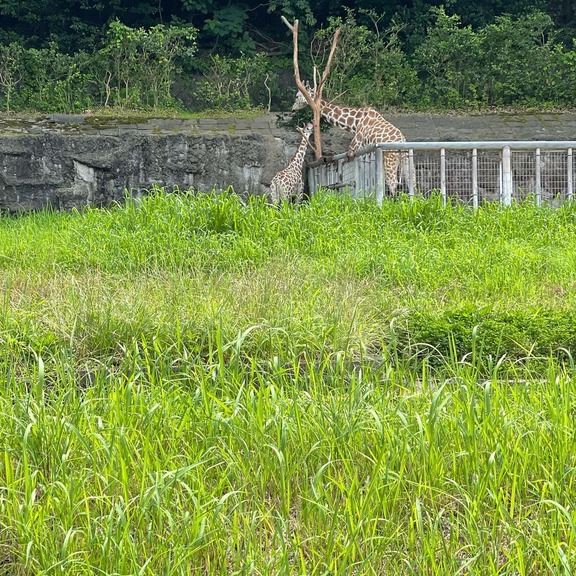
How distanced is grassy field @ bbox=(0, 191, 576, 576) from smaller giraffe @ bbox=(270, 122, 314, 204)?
5.69 meters

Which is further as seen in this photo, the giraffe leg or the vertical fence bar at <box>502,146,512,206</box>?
the giraffe leg

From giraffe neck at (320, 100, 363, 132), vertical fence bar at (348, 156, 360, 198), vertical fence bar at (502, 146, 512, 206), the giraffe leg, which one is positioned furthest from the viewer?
giraffe neck at (320, 100, 363, 132)

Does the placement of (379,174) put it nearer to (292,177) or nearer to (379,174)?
(379,174)

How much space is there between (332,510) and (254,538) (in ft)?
0.88

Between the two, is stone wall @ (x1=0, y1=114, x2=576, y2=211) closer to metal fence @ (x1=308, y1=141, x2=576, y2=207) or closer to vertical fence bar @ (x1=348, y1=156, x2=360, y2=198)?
metal fence @ (x1=308, y1=141, x2=576, y2=207)

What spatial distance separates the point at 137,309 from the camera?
508 cm

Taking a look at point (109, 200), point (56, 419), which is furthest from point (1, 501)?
point (109, 200)

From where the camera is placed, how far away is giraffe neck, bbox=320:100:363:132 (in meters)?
13.2

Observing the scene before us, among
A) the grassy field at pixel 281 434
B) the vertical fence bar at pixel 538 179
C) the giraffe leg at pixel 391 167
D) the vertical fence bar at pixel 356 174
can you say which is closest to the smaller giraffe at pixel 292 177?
the vertical fence bar at pixel 356 174

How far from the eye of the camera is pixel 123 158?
39.1ft

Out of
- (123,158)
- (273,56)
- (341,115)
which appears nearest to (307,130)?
(341,115)

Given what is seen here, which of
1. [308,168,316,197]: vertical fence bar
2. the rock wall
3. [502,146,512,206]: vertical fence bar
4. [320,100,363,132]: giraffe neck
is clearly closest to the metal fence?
[502,146,512,206]: vertical fence bar

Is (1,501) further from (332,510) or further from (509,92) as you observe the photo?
(509,92)

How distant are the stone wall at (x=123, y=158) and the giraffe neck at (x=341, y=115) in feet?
1.78
